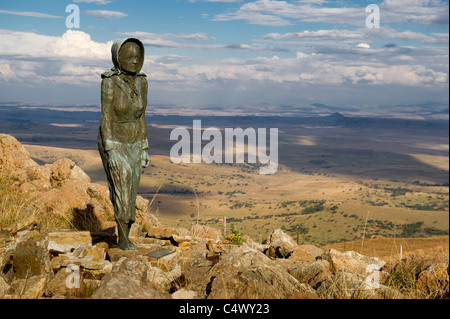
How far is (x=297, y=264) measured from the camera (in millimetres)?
6918

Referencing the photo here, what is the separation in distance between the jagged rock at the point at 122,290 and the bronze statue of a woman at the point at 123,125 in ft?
6.36

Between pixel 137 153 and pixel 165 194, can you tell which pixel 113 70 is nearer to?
pixel 137 153

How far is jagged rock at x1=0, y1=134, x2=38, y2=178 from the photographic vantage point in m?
12.5

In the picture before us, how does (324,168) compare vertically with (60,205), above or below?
below

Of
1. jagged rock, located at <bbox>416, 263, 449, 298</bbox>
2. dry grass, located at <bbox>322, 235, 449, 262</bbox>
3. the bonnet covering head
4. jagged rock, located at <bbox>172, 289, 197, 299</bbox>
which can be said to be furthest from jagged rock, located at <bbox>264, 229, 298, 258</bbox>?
dry grass, located at <bbox>322, 235, 449, 262</bbox>

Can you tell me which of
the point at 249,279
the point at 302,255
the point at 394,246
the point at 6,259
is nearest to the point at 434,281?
the point at 302,255

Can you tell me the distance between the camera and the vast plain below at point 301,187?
119ft

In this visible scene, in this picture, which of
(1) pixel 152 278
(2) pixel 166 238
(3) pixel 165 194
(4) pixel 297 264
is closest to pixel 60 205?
(2) pixel 166 238

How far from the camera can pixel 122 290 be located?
4.62 meters

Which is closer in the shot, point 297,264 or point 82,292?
point 82,292

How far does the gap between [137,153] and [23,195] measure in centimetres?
472

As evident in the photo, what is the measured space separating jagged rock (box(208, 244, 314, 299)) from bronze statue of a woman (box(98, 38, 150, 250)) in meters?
1.82

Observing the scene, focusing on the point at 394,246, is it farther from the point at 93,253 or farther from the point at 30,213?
the point at 93,253

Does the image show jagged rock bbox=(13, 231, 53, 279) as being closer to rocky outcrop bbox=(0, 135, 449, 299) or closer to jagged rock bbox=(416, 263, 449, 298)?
rocky outcrop bbox=(0, 135, 449, 299)
